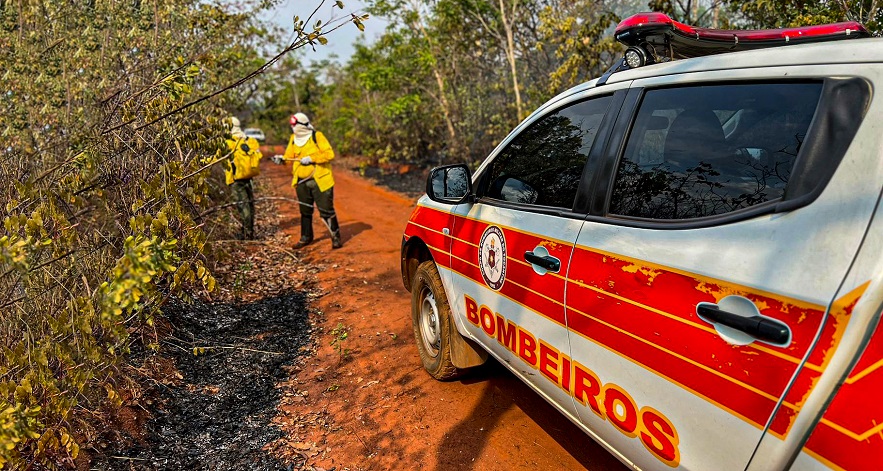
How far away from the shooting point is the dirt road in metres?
3.01

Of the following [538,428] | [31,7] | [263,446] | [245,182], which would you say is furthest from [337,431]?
[245,182]

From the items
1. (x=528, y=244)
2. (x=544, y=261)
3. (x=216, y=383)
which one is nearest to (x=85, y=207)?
(x=216, y=383)

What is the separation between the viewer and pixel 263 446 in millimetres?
Result: 3189

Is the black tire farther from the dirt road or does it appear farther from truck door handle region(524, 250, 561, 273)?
truck door handle region(524, 250, 561, 273)

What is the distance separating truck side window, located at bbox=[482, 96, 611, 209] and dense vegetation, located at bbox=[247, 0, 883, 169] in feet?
13.3

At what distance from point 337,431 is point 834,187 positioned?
2.94 m

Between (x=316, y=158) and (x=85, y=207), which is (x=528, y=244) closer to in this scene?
(x=85, y=207)

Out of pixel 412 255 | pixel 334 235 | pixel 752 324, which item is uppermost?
pixel 752 324

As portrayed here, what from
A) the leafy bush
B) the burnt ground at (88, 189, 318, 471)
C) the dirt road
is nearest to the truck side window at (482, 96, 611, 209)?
the dirt road

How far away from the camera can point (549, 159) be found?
2648 millimetres

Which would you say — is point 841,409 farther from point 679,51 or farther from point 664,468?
point 679,51

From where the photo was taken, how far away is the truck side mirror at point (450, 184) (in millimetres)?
3156

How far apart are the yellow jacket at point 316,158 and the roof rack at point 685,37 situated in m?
5.33

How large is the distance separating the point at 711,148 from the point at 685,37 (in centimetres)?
85
